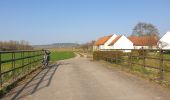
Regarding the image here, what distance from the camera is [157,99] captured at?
351 inches

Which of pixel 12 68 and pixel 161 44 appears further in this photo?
pixel 161 44

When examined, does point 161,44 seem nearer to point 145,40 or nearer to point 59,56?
point 145,40

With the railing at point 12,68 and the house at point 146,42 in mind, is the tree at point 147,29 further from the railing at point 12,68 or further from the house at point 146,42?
the railing at point 12,68

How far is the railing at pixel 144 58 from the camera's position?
13.3m

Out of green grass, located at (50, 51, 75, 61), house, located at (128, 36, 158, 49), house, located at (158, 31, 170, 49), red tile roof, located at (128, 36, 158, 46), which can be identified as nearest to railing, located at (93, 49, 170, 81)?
green grass, located at (50, 51, 75, 61)

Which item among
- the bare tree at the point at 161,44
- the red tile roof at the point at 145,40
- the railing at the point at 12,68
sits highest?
the red tile roof at the point at 145,40

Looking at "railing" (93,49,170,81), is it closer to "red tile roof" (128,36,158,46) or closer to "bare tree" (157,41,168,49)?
"bare tree" (157,41,168,49)

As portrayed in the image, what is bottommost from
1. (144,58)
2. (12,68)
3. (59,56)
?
(59,56)

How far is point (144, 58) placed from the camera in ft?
53.5

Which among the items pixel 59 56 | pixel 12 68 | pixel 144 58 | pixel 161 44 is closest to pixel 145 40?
pixel 161 44

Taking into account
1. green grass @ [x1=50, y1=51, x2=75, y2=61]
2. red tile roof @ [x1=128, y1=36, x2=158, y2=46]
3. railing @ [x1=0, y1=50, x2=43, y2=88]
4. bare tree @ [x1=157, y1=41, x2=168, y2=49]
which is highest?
red tile roof @ [x1=128, y1=36, x2=158, y2=46]

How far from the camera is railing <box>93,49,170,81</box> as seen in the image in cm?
1330

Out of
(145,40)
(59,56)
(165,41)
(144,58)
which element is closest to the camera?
(144,58)

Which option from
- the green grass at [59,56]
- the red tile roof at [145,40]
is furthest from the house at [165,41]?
the green grass at [59,56]
